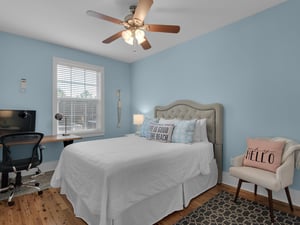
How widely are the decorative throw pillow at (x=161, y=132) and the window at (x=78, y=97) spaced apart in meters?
1.88

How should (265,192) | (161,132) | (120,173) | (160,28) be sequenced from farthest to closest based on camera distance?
(161,132) < (265,192) < (160,28) < (120,173)

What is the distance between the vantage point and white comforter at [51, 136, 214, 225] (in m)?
1.48

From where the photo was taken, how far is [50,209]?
2.12m

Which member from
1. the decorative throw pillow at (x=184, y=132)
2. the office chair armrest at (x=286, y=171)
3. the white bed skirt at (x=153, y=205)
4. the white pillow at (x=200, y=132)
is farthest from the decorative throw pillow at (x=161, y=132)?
the office chair armrest at (x=286, y=171)

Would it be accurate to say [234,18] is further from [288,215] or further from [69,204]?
[69,204]

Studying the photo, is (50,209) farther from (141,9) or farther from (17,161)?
(141,9)

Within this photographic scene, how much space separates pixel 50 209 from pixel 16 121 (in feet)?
5.70

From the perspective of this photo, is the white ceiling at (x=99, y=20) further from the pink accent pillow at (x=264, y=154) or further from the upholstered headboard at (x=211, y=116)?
the pink accent pillow at (x=264, y=154)

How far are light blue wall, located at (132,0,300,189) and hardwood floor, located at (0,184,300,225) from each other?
0.55 metres

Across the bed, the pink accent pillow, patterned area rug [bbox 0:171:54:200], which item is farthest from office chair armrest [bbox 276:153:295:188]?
patterned area rug [bbox 0:171:54:200]

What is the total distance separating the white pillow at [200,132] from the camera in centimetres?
282

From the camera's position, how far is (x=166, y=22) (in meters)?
2.67

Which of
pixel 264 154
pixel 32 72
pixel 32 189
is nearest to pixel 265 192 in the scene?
pixel 264 154

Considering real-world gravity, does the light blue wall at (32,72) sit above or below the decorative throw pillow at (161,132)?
above
